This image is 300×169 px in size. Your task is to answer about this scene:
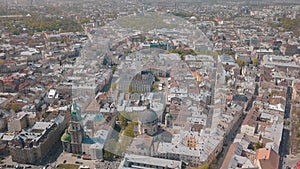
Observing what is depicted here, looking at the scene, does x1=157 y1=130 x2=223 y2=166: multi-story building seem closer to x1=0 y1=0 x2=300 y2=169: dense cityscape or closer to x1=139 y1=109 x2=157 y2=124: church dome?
x1=0 y1=0 x2=300 y2=169: dense cityscape

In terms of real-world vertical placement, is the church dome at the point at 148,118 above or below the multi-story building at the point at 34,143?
above

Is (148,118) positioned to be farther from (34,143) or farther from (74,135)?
(34,143)

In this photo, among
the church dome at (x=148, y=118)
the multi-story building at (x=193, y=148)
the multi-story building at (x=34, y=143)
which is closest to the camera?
the multi-story building at (x=193, y=148)

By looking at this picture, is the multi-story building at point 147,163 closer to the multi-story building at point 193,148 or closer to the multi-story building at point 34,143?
the multi-story building at point 193,148

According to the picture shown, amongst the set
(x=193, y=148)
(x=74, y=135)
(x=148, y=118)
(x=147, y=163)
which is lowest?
(x=147, y=163)

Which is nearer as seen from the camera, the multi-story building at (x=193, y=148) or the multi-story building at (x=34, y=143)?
the multi-story building at (x=193, y=148)

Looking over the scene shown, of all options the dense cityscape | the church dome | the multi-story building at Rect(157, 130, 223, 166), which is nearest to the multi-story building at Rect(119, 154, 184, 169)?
the dense cityscape

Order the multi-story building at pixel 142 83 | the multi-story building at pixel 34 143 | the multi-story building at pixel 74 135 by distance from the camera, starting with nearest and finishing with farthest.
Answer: the multi-story building at pixel 34 143 < the multi-story building at pixel 74 135 < the multi-story building at pixel 142 83

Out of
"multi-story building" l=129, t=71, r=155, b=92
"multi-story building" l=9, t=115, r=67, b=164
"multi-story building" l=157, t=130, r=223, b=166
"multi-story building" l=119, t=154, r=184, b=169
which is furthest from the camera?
"multi-story building" l=129, t=71, r=155, b=92

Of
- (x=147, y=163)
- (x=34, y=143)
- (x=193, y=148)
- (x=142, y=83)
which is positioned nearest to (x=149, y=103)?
(x=142, y=83)

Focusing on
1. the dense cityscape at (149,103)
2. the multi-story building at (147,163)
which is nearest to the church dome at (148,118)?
the dense cityscape at (149,103)
